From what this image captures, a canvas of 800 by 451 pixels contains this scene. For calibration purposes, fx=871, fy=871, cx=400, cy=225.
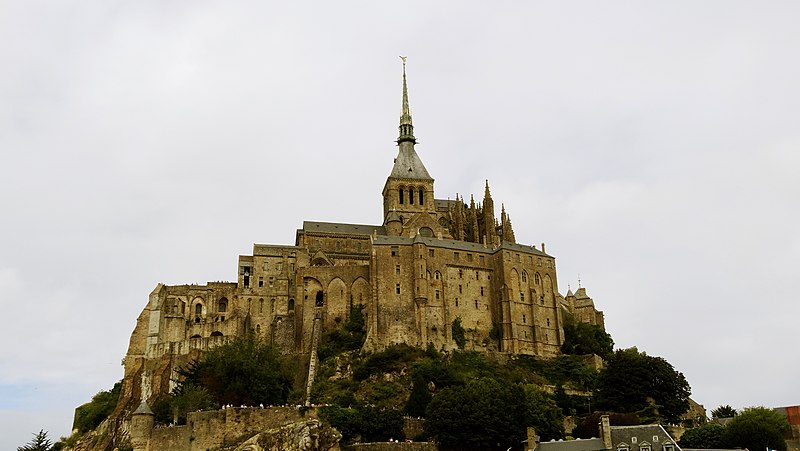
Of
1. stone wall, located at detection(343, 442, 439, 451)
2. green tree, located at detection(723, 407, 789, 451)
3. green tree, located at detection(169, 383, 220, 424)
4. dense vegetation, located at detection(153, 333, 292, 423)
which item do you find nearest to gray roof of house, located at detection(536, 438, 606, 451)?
stone wall, located at detection(343, 442, 439, 451)

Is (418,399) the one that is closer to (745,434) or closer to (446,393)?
(446,393)

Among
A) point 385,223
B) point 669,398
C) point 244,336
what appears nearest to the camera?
point 669,398

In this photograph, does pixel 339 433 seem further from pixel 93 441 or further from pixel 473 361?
pixel 93 441

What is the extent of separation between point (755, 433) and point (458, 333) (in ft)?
116

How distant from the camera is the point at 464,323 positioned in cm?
9250

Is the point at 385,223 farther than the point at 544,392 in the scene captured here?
Yes

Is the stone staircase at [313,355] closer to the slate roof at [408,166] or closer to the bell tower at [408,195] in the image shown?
the bell tower at [408,195]

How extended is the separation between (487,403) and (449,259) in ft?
106

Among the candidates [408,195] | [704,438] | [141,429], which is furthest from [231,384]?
[408,195]

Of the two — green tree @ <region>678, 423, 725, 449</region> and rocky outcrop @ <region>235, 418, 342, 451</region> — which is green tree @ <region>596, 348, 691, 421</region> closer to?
green tree @ <region>678, 423, 725, 449</region>

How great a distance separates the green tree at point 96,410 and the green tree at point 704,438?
181 feet

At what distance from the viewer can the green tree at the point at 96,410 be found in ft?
292

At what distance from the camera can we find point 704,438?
6316 centimetres

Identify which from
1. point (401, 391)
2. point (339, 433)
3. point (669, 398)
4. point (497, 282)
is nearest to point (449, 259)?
point (497, 282)
